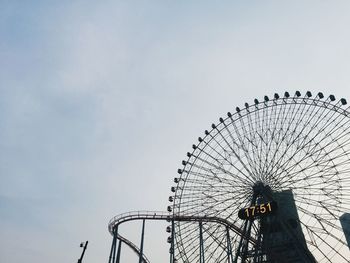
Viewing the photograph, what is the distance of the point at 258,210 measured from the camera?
2744 cm

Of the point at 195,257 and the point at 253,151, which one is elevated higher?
the point at 253,151

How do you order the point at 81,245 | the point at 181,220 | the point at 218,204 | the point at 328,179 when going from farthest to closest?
the point at 181,220 < the point at 218,204 < the point at 328,179 < the point at 81,245

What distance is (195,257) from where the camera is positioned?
3050cm

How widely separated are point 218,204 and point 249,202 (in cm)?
271

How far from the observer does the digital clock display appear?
2703 cm

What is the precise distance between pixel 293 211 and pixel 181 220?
35.4 feet

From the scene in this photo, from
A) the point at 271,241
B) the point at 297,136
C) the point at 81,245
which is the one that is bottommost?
the point at 81,245

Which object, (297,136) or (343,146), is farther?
(297,136)

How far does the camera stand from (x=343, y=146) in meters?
25.6

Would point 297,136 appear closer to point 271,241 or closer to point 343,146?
point 343,146

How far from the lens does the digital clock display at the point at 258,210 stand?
27.0 metres

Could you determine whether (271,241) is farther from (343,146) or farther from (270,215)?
(343,146)

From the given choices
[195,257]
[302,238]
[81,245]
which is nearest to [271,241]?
[302,238]

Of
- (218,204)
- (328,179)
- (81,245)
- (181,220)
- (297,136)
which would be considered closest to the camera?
(81,245)
